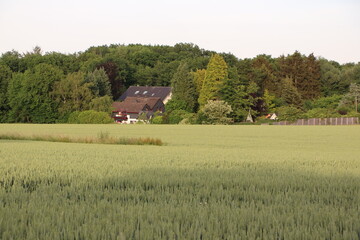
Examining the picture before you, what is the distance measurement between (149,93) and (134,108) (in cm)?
1144

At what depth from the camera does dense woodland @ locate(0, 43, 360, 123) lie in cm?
7819

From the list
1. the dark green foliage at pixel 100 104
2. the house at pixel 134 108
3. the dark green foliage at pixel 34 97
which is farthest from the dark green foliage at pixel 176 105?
the dark green foliage at pixel 34 97

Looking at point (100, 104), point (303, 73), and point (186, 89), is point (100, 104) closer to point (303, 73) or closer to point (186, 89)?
point (186, 89)

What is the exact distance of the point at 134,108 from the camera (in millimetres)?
100875

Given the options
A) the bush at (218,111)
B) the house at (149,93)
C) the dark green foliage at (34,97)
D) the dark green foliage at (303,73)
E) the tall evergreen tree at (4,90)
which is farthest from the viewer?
the house at (149,93)

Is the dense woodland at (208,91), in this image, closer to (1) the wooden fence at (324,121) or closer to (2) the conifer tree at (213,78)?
(2) the conifer tree at (213,78)

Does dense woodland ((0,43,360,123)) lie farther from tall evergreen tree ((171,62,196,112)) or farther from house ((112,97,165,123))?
house ((112,97,165,123))

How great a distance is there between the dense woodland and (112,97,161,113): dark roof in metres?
6.53

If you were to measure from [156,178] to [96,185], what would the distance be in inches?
58.5

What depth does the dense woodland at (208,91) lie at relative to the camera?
78188 millimetres

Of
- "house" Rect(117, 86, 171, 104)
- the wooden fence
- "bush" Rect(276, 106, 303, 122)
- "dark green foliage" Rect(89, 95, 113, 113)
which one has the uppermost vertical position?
"house" Rect(117, 86, 171, 104)

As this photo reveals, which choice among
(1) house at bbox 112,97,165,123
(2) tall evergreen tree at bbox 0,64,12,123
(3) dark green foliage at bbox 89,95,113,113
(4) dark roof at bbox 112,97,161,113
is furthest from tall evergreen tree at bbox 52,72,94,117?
(4) dark roof at bbox 112,97,161,113

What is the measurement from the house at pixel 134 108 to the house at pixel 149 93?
3.75 m

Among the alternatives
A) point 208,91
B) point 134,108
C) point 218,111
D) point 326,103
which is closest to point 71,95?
point 134,108
